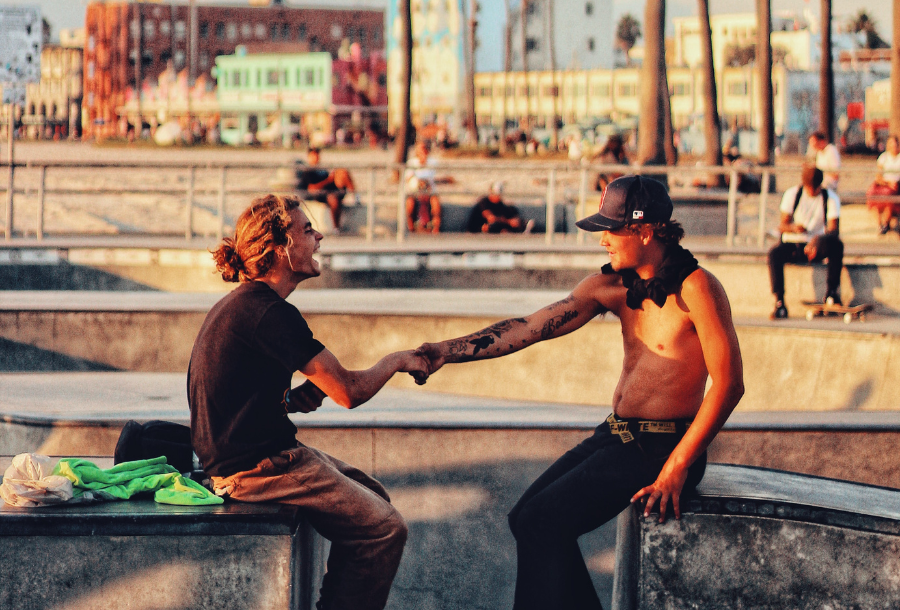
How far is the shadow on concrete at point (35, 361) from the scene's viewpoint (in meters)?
9.59

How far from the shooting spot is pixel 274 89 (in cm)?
11519

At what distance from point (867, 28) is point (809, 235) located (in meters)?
136

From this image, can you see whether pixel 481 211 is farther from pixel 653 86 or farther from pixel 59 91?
pixel 59 91

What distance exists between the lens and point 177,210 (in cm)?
2133

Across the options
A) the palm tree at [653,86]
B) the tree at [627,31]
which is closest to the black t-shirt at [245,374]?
the palm tree at [653,86]

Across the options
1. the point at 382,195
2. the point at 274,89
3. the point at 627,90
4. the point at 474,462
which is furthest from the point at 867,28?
the point at 474,462

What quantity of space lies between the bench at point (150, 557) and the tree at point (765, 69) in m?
25.2

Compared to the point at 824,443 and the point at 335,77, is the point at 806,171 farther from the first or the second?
the point at 335,77

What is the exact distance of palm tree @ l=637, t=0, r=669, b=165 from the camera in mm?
17516

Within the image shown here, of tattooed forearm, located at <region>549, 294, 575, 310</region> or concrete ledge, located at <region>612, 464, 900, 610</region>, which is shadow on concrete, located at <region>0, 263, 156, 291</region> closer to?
tattooed forearm, located at <region>549, 294, 575, 310</region>

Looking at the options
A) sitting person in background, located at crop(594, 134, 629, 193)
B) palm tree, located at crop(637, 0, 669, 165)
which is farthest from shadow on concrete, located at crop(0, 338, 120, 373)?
palm tree, located at crop(637, 0, 669, 165)

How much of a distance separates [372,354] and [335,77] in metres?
112

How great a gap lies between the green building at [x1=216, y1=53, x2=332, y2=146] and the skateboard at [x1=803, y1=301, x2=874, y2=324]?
337 ft

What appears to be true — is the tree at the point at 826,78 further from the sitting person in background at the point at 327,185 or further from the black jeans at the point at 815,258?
the black jeans at the point at 815,258
